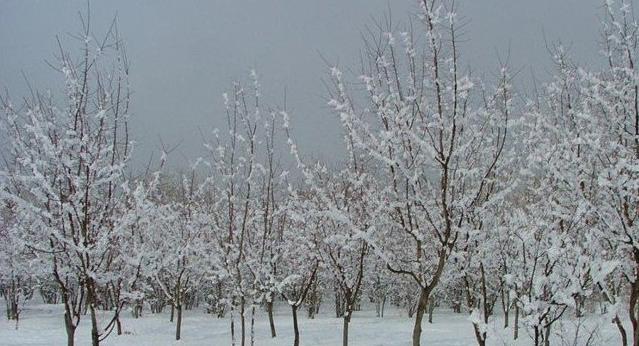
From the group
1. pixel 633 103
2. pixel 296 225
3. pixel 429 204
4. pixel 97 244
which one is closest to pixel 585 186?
pixel 633 103

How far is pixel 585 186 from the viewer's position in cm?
890

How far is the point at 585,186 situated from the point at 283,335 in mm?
14690

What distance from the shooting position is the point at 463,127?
24.2ft

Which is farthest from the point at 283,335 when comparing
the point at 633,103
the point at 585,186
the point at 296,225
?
the point at 633,103

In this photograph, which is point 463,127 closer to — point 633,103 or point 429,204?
point 429,204

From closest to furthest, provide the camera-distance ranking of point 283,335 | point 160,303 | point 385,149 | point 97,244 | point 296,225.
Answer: point 97,244 < point 385,149 < point 283,335 < point 296,225 < point 160,303

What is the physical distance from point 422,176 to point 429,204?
1.53ft

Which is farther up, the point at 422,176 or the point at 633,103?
the point at 633,103

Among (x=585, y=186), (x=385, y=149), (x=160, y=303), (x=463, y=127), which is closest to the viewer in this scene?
(x=385, y=149)

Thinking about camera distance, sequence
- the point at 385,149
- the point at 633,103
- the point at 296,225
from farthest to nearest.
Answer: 1. the point at 296,225
2. the point at 633,103
3. the point at 385,149

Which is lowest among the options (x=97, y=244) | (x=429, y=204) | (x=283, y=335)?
(x=283, y=335)

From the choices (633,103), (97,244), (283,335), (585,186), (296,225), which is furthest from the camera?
(296,225)

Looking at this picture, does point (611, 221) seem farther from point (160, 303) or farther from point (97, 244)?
point (160, 303)

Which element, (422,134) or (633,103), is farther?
(633,103)
